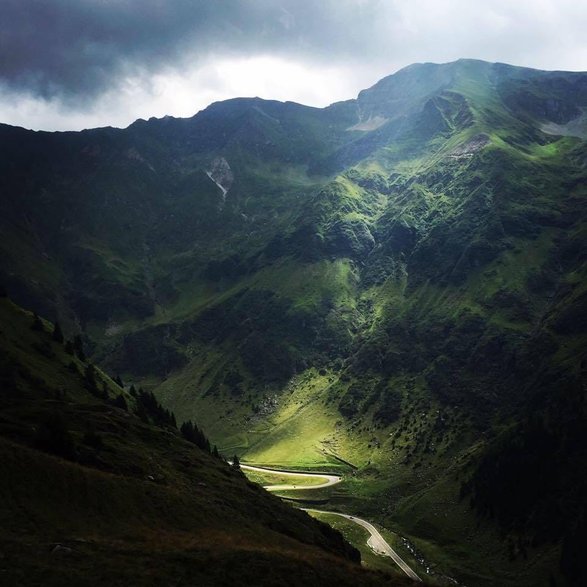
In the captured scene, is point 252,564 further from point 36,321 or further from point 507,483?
point 36,321

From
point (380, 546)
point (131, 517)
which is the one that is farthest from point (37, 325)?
point (131, 517)

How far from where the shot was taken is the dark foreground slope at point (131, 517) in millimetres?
50250

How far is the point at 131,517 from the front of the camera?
6538 centimetres

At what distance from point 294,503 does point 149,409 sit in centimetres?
5826

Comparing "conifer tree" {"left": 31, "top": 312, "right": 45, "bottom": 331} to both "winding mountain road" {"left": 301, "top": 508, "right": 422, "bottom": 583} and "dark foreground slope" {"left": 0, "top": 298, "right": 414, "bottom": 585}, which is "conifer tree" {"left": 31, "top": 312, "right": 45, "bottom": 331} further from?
"winding mountain road" {"left": 301, "top": 508, "right": 422, "bottom": 583}

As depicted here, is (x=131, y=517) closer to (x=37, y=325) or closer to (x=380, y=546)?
(x=380, y=546)

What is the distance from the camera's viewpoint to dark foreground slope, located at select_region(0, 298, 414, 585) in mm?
50250

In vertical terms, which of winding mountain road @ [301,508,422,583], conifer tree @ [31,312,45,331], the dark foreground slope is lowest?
winding mountain road @ [301,508,422,583]

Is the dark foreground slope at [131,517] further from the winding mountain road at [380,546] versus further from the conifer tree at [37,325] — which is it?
the conifer tree at [37,325]

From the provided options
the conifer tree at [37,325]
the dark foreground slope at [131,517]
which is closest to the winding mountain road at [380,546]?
the dark foreground slope at [131,517]

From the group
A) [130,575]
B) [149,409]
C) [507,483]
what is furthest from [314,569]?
[149,409]

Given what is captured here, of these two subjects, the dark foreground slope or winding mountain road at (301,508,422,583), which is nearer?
the dark foreground slope

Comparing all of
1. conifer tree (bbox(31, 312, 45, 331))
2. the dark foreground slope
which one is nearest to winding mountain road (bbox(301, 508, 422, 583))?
the dark foreground slope

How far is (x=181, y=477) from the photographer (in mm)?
94312
